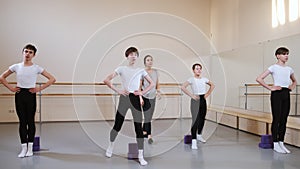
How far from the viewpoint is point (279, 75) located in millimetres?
3562

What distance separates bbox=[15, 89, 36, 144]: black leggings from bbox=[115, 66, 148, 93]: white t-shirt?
103 centimetres

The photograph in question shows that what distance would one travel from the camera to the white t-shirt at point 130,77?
2.96 metres

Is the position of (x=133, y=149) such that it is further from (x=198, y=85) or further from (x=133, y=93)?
(x=198, y=85)

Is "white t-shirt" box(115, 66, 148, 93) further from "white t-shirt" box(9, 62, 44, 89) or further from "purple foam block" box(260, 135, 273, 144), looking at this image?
"purple foam block" box(260, 135, 273, 144)

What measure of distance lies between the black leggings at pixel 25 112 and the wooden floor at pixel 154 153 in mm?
260

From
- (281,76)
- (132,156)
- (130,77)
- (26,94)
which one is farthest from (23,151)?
(281,76)

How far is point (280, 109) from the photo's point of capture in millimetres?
3566

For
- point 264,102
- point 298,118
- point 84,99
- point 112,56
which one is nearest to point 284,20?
point 264,102

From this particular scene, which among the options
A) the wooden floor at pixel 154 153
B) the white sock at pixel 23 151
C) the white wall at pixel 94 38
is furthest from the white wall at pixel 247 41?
the white sock at pixel 23 151

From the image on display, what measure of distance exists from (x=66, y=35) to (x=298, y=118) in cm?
479

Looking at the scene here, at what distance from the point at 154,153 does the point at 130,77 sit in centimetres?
104

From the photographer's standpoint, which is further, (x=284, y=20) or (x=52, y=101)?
(x=52, y=101)

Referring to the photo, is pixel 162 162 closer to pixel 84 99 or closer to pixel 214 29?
pixel 84 99

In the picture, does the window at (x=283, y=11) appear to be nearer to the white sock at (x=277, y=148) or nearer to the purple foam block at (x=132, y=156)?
the white sock at (x=277, y=148)
